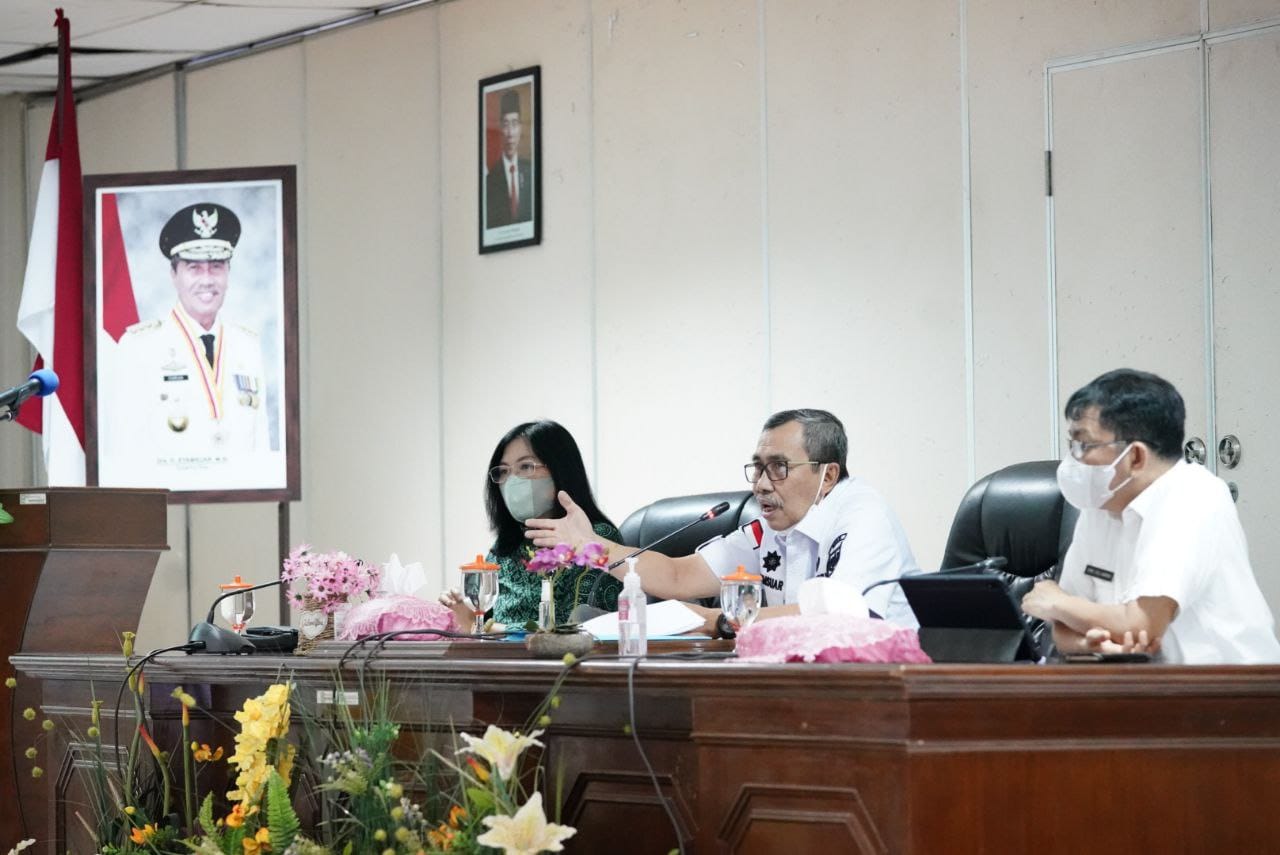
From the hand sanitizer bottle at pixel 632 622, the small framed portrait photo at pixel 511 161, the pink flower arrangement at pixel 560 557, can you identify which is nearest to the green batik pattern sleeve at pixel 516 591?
the pink flower arrangement at pixel 560 557

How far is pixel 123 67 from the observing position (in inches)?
246

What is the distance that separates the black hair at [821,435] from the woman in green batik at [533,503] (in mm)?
551

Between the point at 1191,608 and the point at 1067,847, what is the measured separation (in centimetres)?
60

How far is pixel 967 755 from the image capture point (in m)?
1.89

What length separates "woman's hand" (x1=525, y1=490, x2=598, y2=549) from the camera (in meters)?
3.51

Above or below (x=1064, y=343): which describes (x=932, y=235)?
above

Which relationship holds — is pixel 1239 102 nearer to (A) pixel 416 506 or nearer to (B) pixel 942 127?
(B) pixel 942 127

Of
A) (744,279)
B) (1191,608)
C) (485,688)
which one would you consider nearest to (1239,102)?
→ (744,279)

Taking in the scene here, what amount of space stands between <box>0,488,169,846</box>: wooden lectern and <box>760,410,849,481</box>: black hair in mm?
1522

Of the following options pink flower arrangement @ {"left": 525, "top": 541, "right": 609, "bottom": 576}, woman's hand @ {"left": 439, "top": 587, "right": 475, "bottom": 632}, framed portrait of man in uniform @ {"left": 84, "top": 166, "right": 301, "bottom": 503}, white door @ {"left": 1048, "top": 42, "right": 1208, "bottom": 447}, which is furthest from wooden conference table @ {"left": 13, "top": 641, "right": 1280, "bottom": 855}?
framed portrait of man in uniform @ {"left": 84, "top": 166, "right": 301, "bottom": 503}

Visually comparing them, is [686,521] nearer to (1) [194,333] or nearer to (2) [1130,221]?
(2) [1130,221]

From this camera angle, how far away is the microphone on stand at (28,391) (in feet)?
10.6

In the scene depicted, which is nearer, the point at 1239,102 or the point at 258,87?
the point at 1239,102

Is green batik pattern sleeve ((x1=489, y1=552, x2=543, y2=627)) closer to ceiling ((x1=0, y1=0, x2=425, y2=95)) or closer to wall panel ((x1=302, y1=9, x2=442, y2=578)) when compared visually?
wall panel ((x1=302, y1=9, x2=442, y2=578))
